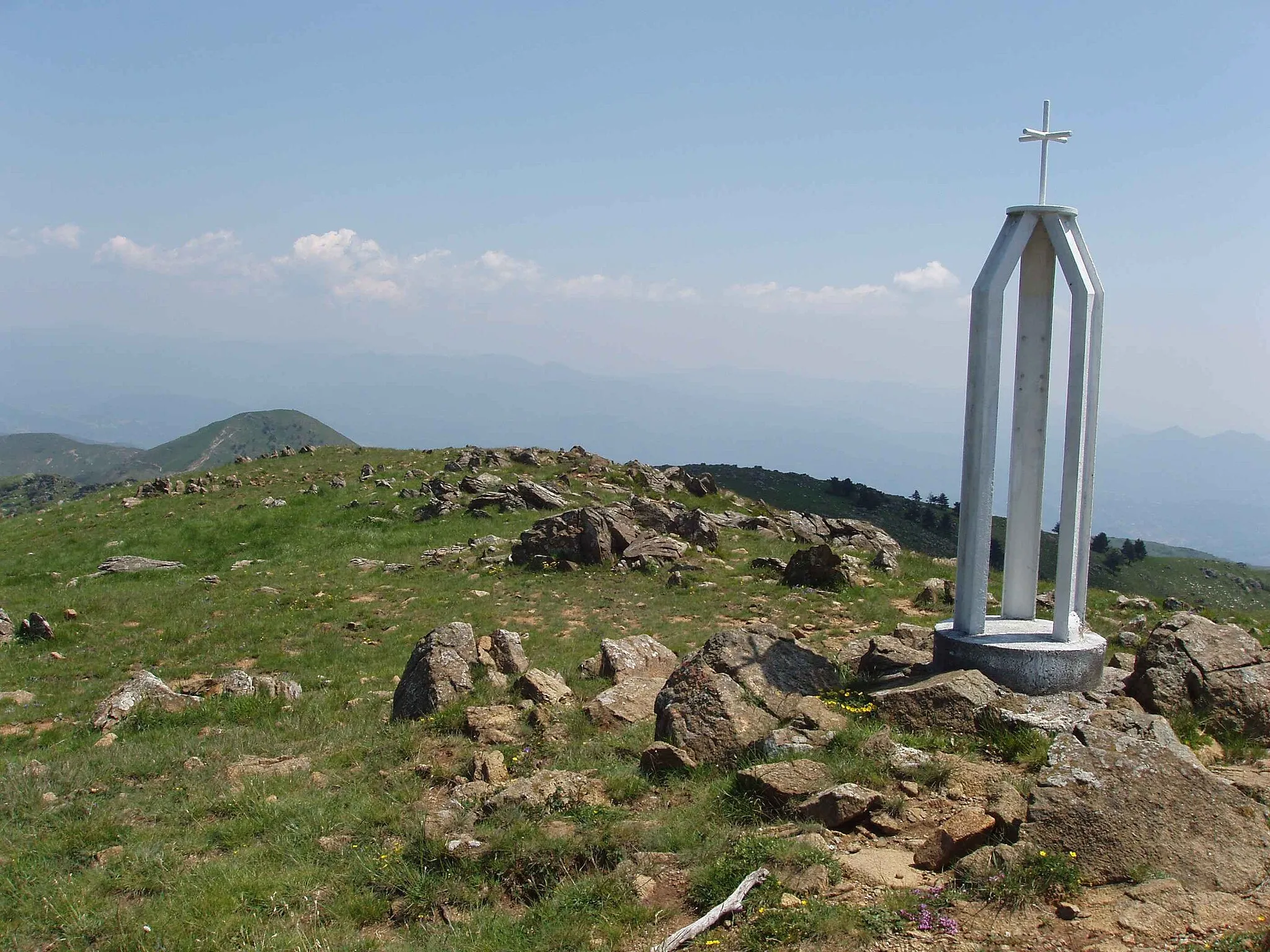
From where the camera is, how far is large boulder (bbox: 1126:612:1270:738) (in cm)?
944

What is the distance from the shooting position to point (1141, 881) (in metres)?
6.07

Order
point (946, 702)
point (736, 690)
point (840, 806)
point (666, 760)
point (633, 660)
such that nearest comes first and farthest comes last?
point (840, 806) < point (666, 760) < point (946, 702) < point (736, 690) < point (633, 660)

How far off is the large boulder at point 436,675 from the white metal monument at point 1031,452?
6763mm

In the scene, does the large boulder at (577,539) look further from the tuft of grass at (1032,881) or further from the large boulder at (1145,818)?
the tuft of grass at (1032,881)

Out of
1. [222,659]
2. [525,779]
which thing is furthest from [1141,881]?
[222,659]

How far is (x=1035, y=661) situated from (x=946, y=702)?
1592 mm

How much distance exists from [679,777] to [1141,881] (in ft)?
14.0

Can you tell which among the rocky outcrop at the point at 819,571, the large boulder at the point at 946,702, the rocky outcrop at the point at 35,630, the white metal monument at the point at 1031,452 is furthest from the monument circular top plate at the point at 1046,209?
the rocky outcrop at the point at 35,630

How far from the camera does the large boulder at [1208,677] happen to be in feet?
31.0

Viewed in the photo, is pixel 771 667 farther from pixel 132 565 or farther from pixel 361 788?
pixel 132 565

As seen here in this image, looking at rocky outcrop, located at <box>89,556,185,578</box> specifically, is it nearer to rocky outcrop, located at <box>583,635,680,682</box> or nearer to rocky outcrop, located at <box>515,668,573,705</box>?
rocky outcrop, located at <box>583,635,680,682</box>

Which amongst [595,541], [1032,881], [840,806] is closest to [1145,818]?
[1032,881]

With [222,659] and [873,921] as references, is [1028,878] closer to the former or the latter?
[873,921]

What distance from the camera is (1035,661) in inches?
397
